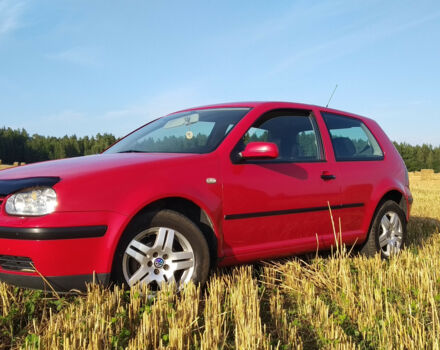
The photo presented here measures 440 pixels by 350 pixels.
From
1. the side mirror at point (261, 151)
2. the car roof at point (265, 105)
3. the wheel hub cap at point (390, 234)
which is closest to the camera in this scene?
the side mirror at point (261, 151)

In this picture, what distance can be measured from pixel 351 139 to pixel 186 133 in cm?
202

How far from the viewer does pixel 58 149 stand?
115m

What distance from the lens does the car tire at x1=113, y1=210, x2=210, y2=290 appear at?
3.05 meters

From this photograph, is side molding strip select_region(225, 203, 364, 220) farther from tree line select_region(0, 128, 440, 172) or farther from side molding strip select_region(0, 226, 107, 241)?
tree line select_region(0, 128, 440, 172)

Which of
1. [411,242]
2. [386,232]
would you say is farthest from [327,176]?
[411,242]

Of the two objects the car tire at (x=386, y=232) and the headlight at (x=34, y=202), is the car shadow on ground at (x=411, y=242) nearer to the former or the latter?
the car tire at (x=386, y=232)

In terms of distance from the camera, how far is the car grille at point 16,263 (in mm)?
2850

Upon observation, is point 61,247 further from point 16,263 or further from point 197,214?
point 197,214

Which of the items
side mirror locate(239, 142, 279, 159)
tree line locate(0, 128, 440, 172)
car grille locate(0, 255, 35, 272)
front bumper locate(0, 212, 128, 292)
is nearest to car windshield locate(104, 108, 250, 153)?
side mirror locate(239, 142, 279, 159)

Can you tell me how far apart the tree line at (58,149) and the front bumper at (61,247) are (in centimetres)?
9873

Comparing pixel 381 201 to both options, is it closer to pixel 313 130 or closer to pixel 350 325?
pixel 313 130

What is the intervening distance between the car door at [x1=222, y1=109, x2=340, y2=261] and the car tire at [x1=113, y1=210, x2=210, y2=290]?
347 millimetres

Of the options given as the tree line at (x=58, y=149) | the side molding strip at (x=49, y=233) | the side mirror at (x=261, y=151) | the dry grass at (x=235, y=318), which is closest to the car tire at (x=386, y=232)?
the dry grass at (x=235, y=318)

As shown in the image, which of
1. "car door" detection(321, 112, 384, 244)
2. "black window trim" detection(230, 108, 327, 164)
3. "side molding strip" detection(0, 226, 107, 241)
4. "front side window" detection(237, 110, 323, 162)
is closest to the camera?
"side molding strip" detection(0, 226, 107, 241)
